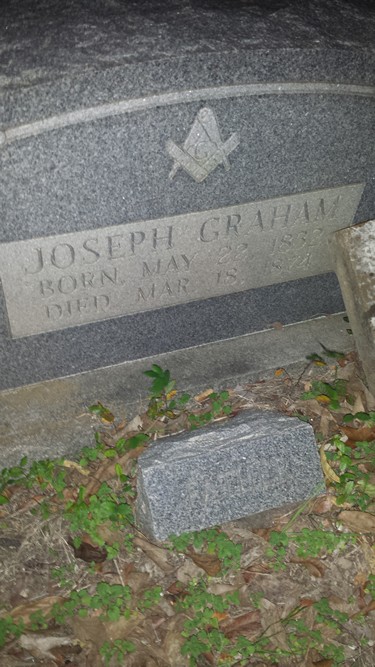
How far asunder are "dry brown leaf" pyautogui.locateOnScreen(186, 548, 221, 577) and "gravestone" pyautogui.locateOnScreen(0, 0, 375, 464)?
0.81 metres

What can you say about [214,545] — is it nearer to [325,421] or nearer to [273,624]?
[273,624]

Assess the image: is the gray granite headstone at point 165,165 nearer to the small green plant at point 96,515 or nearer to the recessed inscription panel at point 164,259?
the recessed inscription panel at point 164,259

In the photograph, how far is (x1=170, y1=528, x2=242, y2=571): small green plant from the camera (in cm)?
229

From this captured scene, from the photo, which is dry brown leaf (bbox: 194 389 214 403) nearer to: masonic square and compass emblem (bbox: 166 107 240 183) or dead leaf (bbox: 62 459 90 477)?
dead leaf (bbox: 62 459 90 477)

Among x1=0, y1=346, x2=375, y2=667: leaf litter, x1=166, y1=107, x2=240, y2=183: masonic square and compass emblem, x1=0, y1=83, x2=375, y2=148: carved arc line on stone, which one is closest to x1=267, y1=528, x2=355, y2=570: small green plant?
x1=0, y1=346, x2=375, y2=667: leaf litter

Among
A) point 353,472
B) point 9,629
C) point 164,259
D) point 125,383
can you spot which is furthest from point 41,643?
point 164,259

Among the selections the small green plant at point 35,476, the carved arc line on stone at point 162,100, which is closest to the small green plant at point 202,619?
the small green plant at point 35,476

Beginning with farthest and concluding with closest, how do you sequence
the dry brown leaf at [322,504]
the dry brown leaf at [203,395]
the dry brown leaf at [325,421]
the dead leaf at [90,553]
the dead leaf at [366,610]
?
the dry brown leaf at [203,395], the dry brown leaf at [325,421], the dry brown leaf at [322,504], the dead leaf at [90,553], the dead leaf at [366,610]

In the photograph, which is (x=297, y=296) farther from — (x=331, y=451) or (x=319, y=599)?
(x=319, y=599)

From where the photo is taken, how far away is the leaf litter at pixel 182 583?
6.94 feet

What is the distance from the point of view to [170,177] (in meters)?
2.33

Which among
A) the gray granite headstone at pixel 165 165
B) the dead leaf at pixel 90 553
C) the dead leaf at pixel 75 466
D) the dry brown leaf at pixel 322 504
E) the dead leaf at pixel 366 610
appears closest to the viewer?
the gray granite headstone at pixel 165 165

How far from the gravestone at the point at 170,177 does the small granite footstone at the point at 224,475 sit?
1.81 feet

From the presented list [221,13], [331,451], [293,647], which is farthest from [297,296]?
[293,647]
